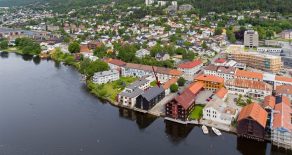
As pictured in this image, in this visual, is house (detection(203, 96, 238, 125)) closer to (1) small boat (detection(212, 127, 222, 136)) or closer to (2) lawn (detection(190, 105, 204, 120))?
(2) lawn (detection(190, 105, 204, 120))

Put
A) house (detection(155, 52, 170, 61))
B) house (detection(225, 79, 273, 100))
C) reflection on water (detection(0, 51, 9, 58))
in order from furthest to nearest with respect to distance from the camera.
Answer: reflection on water (detection(0, 51, 9, 58)), house (detection(155, 52, 170, 61)), house (detection(225, 79, 273, 100))

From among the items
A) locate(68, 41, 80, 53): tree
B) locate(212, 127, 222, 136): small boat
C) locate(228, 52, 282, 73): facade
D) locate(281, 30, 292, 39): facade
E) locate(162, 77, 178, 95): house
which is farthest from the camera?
locate(281, 30, 292, 39): facade

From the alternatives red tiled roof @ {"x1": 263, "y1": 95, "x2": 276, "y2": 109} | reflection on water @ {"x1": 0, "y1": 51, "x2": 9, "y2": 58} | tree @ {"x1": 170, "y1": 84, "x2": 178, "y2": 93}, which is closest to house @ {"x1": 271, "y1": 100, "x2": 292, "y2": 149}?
red tiled roof @ {"x1": 263, "y1": 95, "x2": 276, "y2": 109}

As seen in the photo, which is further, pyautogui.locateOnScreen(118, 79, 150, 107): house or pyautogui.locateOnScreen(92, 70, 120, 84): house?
pyautogui.locateOnScreen(92, 70, 120, 84): house

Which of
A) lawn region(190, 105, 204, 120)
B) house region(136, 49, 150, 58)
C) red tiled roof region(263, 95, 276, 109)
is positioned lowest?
lawn region(190, 105, 204, 120)

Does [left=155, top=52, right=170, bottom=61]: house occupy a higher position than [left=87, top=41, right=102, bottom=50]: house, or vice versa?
[left=87, top=41, right=102, bottom=50]: house

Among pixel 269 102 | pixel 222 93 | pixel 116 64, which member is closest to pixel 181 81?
pixel 222 93

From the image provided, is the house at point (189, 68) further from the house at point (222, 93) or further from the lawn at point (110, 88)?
the house at point (222, 93)

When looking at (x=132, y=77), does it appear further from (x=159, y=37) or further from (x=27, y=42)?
(x=27, y=42)
